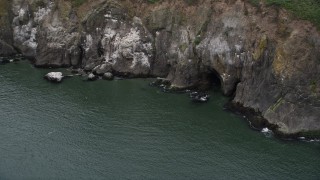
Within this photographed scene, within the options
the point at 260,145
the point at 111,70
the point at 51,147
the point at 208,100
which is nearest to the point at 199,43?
the point at 208,100

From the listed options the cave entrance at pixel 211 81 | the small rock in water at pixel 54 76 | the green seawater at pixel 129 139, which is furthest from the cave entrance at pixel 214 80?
the small rock in water at pixel 54 76

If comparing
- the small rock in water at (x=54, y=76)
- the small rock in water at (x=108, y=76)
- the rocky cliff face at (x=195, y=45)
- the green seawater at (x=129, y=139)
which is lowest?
the green seawater at (x=129, y=139)

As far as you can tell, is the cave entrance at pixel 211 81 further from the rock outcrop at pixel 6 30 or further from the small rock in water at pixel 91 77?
the rock outcrop at pixel 6 30

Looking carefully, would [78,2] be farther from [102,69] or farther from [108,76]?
[108,76]

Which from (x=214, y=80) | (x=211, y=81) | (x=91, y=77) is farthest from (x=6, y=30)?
(x=214, y=80)

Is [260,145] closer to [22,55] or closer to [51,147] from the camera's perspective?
[51,147]

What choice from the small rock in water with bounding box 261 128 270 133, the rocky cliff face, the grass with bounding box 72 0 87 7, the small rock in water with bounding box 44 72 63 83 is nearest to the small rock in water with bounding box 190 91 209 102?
the rocky cliff face
